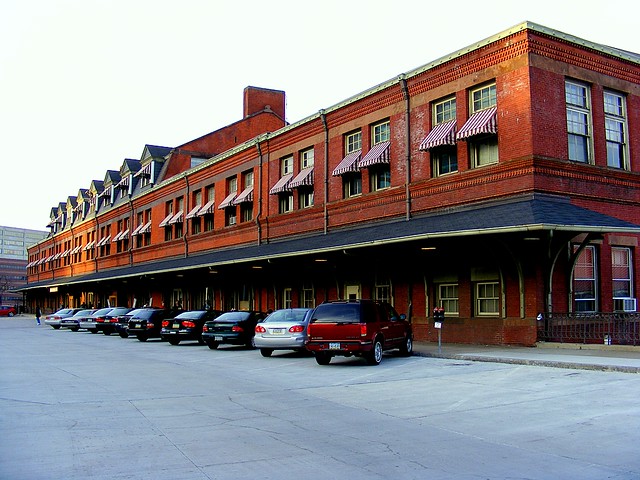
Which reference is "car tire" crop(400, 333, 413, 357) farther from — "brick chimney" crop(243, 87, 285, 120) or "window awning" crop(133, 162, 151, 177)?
"window awning" crop(133, 162, 151, 177)

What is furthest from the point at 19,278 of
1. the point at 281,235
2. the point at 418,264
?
the point at 418,264

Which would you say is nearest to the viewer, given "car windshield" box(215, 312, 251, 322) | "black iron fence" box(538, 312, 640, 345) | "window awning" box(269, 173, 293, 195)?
"black iron fence" box(538, 312, 640, 345)

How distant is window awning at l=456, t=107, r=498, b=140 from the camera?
70.7 feet

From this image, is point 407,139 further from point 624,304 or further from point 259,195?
point 259,195

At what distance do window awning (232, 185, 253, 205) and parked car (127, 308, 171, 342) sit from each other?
29.1 ft

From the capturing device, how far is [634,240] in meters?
23.2

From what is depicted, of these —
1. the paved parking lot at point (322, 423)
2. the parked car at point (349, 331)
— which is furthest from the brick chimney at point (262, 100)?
the paved parking lot at point (322, 423)

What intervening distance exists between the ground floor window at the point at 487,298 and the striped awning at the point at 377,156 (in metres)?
6.82

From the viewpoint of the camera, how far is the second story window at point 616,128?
23.1 meters

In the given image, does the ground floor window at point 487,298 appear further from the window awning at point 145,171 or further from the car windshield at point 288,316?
the window awning at point 145,171

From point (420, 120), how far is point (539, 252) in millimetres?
7557

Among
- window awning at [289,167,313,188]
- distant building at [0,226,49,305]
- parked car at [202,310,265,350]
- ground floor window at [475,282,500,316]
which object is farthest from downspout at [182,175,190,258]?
distant building at [0,226,49,305]

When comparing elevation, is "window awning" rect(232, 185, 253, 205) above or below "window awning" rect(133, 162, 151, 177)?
below

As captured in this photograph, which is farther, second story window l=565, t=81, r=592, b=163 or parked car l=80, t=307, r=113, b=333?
parked car l=80, t=307, r=113, b=333
